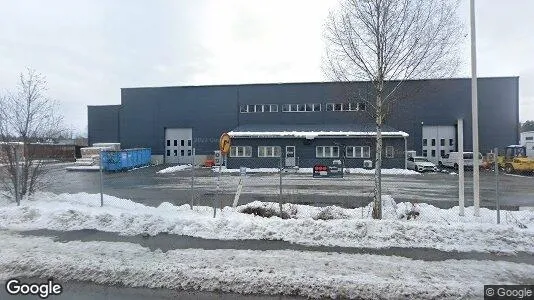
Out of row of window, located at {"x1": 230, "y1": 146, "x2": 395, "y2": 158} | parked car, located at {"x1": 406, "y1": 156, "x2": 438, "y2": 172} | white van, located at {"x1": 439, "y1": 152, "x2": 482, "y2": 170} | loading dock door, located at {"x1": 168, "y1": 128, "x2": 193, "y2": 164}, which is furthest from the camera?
loading dock door, located at {"x1": 168, "y1": 128, "x2": 193, "y2": 164}

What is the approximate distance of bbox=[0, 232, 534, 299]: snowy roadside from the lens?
4805 millimetres

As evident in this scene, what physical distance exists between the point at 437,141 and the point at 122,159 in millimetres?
35233

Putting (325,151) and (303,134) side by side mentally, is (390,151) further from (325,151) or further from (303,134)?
(303,134)

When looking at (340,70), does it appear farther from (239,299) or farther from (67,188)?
(67,188)

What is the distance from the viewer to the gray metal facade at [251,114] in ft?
129

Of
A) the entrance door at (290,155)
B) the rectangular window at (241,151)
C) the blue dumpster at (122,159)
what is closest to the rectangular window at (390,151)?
the entrance door at (290,155)

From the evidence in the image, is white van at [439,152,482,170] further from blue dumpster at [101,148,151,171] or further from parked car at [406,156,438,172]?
blue dumpster at [101,148,151,171]

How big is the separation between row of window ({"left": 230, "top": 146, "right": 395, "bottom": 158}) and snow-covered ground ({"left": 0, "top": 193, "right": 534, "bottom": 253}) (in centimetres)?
2338

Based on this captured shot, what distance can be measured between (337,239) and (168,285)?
3.76 m

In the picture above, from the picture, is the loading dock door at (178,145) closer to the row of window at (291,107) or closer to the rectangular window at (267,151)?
the row of window at (291,107)

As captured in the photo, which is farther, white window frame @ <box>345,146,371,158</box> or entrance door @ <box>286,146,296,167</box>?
entrance door @ <box>286,146,296,167</box>

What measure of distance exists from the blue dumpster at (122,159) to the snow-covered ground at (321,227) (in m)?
21.4

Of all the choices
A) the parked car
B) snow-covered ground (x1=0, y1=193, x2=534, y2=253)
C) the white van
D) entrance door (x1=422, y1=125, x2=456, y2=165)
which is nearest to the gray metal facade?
entrance door (x1=422, y1=125, x2=456, y2=165)

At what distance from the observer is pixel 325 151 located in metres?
33.7
